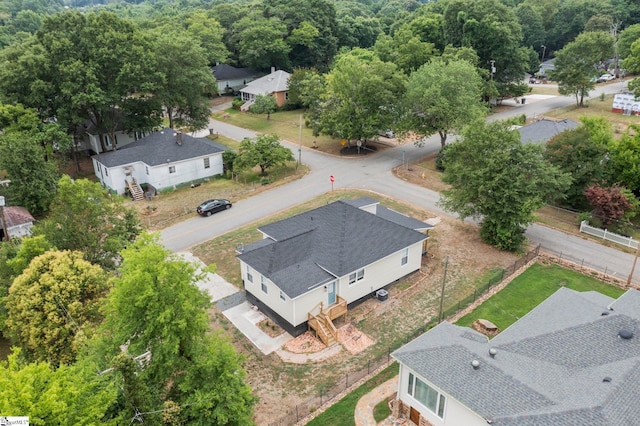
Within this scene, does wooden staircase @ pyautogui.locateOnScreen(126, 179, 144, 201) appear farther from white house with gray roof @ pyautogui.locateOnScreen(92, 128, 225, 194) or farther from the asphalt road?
the asphalt road

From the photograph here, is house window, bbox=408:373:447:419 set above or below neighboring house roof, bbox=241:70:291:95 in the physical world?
below

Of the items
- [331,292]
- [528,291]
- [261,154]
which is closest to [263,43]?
[261,154]

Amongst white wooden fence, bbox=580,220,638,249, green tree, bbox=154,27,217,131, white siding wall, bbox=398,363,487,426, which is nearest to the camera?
white siding wall, bbox=398,363,487,426

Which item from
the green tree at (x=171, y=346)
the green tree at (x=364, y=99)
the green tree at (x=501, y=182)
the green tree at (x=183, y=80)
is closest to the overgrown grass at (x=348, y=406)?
the green tree at (x=171, y=346)

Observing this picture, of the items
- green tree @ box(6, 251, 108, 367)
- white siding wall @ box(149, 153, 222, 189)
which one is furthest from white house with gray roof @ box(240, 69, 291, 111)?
green tree @ box(6, 251, 108, 367)

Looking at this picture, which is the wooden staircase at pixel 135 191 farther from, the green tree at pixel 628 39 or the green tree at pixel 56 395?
the green tree at pixel 628 39

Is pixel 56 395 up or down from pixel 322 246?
up

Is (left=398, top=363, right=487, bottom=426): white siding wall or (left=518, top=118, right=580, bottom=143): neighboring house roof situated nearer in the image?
(left=398, top=363, right=487, bottom=426): white siding wall

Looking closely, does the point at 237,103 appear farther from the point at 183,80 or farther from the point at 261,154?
the point at 261,154
